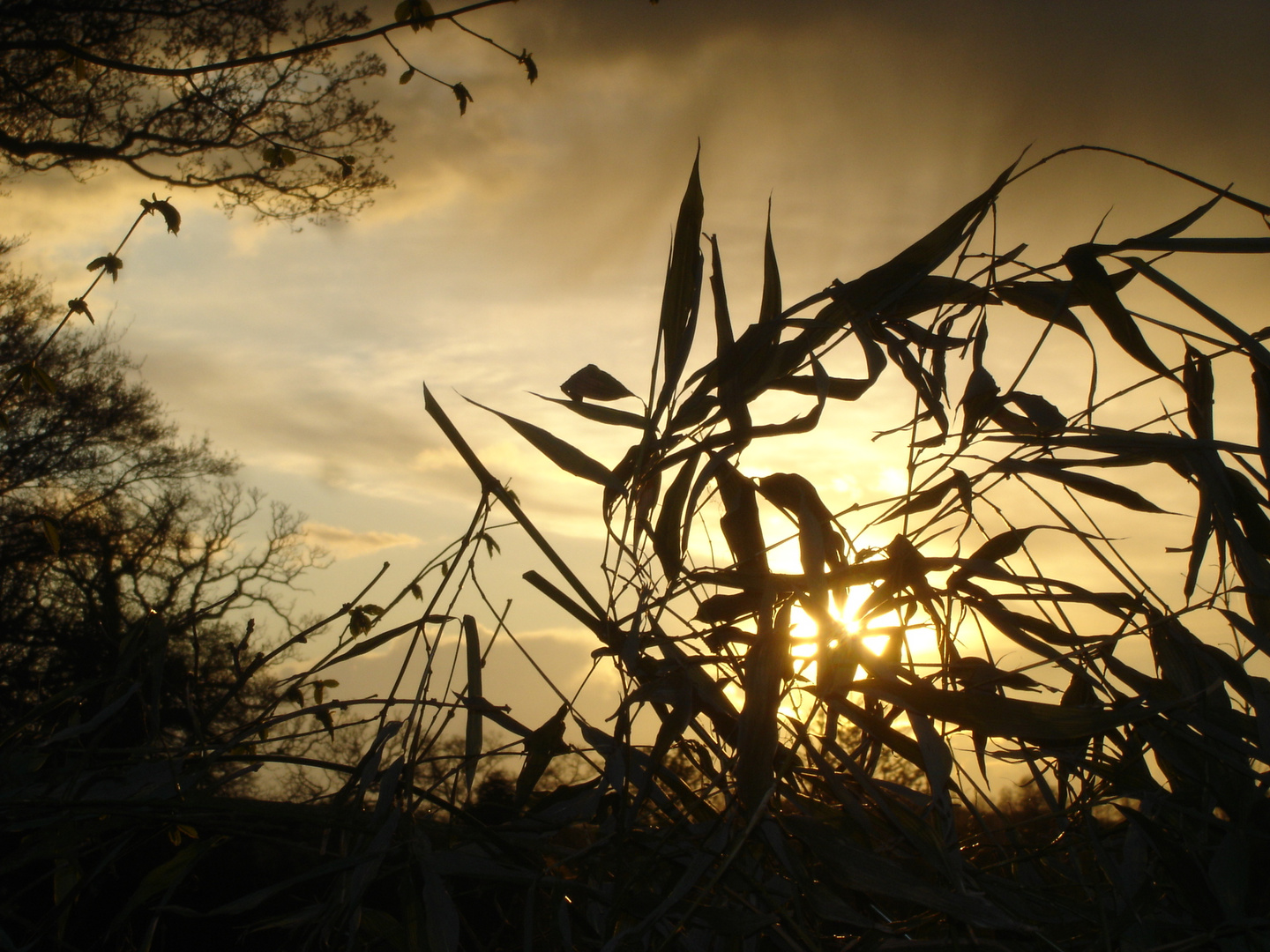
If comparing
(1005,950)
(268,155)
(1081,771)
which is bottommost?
(1005,950)

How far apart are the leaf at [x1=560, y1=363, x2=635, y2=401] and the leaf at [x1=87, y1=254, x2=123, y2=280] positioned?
150 centimetres

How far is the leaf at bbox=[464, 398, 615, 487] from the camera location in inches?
28.0

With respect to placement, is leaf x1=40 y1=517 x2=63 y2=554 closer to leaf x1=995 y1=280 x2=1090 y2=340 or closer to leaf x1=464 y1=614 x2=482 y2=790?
leaf x1=464 y1=614 x2=482 y2=790

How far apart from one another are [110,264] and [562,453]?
1.62 metres

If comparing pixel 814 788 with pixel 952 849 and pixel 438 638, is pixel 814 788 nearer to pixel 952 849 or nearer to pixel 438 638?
pixel 952 849

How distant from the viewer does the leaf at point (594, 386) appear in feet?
2.41

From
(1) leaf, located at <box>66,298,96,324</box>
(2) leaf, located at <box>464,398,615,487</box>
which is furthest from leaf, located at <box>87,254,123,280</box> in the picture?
(2) leaf, located at <box>464,398,615,487</box>

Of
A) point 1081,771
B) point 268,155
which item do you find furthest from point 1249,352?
point 268,155

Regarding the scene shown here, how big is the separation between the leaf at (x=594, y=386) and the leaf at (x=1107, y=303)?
1.22 ft

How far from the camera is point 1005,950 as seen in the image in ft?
1.62

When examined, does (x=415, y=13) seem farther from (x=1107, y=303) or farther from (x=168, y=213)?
(x=1107, y=303)

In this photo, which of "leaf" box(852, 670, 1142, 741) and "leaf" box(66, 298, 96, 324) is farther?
"leaf" box(66, 298, 96, 324)

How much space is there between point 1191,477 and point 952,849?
14.0 inches

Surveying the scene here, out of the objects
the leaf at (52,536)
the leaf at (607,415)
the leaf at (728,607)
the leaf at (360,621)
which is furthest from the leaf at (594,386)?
the leaf at (52,536)
